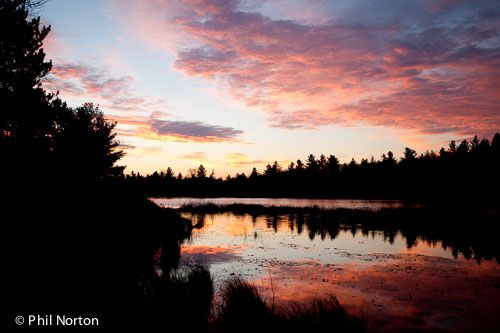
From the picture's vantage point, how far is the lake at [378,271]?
928 centimetres

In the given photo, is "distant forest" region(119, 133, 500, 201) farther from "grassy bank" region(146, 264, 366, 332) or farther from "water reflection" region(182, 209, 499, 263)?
"grassy bank" region(146, 264, 366, 332)

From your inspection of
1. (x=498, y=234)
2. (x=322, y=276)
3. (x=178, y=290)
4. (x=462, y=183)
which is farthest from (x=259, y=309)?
(x=462, y=183)

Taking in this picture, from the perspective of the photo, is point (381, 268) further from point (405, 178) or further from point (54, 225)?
point (405, 178)

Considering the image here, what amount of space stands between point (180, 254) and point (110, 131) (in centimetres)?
3623

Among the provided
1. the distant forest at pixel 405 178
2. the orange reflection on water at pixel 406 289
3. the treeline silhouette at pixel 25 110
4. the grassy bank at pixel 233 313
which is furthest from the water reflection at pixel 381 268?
the distant forest at pixel 405 178

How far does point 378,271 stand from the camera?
14000 mm

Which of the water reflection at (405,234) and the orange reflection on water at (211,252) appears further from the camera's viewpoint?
the water reflection at (405,234)

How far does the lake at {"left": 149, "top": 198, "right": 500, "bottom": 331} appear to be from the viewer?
9283 mm

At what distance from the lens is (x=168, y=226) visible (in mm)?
27250

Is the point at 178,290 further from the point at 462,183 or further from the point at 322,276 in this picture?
the point at 462,183

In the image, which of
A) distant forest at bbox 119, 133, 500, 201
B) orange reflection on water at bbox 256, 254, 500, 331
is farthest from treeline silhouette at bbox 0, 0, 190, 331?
distant forest at bbox 119, 133, 500, 201

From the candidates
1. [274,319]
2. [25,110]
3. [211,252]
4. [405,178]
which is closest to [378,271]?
[274,319]

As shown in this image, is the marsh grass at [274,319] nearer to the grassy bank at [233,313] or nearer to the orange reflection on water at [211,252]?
the grassy bank at [233,313]

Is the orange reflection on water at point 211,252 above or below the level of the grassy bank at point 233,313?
below
